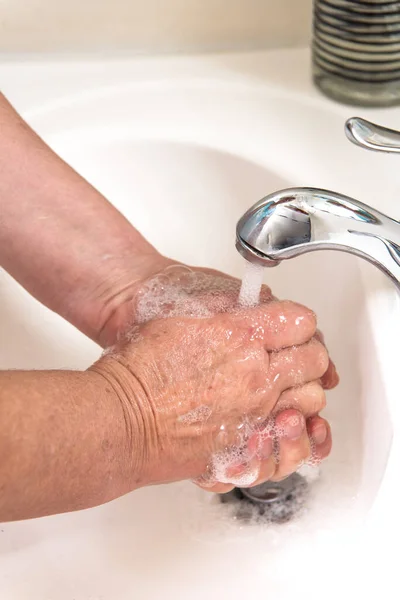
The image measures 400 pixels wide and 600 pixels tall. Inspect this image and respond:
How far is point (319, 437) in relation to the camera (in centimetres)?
49

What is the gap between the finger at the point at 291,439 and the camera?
1.53ft

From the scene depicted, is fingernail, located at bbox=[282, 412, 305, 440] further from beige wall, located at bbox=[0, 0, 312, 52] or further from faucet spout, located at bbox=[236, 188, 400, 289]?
beige wall, located at bbox=[0, 0, 312, 52]

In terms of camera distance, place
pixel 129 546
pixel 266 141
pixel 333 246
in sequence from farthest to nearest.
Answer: pixel 266 141 < pixel 129 546 < pixel 333 246

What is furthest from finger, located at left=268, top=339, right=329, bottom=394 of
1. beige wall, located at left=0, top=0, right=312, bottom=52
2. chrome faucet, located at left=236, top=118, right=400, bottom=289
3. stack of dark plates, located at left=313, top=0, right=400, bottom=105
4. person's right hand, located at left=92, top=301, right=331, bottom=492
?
beige wall, located at left=0, top=0, right=312, bottom=52

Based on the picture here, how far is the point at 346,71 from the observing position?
67 cm

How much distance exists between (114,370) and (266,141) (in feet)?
1.07

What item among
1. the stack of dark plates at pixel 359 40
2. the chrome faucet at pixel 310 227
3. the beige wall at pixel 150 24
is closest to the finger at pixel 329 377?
the chrome faucet at pixel 310 227

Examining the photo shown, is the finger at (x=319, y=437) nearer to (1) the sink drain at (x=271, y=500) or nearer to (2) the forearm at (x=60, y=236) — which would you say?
(1) the sink drain at (x=271, y=500)

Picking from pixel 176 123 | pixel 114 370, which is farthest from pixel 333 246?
pixel 176 123

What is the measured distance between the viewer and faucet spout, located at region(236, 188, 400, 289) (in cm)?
37

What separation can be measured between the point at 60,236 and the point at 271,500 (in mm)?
269

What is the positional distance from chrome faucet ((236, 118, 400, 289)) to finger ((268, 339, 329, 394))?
0.33 feet

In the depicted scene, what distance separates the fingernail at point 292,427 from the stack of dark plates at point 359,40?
369mm

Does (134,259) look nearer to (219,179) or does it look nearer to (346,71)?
(219,179)
